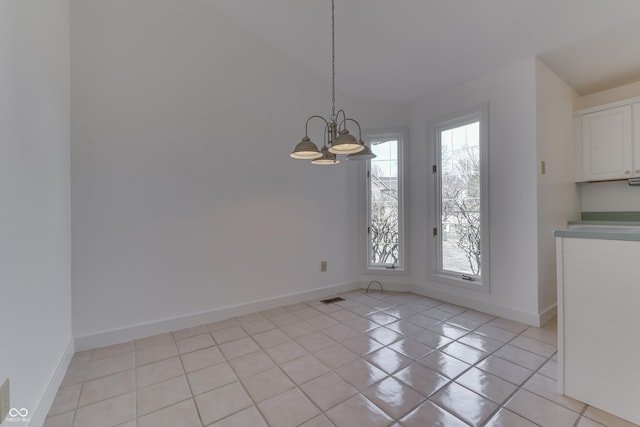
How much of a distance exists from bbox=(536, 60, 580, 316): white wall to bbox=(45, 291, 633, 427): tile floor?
560mm

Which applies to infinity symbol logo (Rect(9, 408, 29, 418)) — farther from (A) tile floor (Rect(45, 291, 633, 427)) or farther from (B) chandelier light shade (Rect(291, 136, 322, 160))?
(B) chandelier light shade (Rect(291, 136, 322, 160))

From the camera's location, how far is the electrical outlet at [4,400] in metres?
1.07

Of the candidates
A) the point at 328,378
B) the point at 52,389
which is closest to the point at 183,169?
the point at 52,389

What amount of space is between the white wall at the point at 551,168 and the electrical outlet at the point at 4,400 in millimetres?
3741

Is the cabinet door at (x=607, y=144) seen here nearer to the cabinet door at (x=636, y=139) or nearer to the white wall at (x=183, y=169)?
the cabinet door at (x=636, y=139)

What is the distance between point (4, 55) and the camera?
47.7 inches

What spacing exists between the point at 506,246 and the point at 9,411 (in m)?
3.72

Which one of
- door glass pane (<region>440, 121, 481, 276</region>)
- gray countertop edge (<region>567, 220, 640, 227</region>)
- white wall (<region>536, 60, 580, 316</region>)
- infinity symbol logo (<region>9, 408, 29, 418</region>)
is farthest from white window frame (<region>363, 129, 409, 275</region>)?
infinity symbol logo (<region>9, 408, 29, 418</region>)

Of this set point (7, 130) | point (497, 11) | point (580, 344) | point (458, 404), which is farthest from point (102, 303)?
point (497, 11)

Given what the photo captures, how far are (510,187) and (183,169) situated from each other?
3312 mm

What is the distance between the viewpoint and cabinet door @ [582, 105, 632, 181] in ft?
9.91

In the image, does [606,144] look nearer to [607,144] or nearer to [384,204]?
[607,144]

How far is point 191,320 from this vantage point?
8.81 feet

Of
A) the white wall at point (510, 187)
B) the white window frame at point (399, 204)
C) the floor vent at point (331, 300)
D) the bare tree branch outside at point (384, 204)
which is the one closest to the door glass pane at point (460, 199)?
the white wall at point (510, 187)
